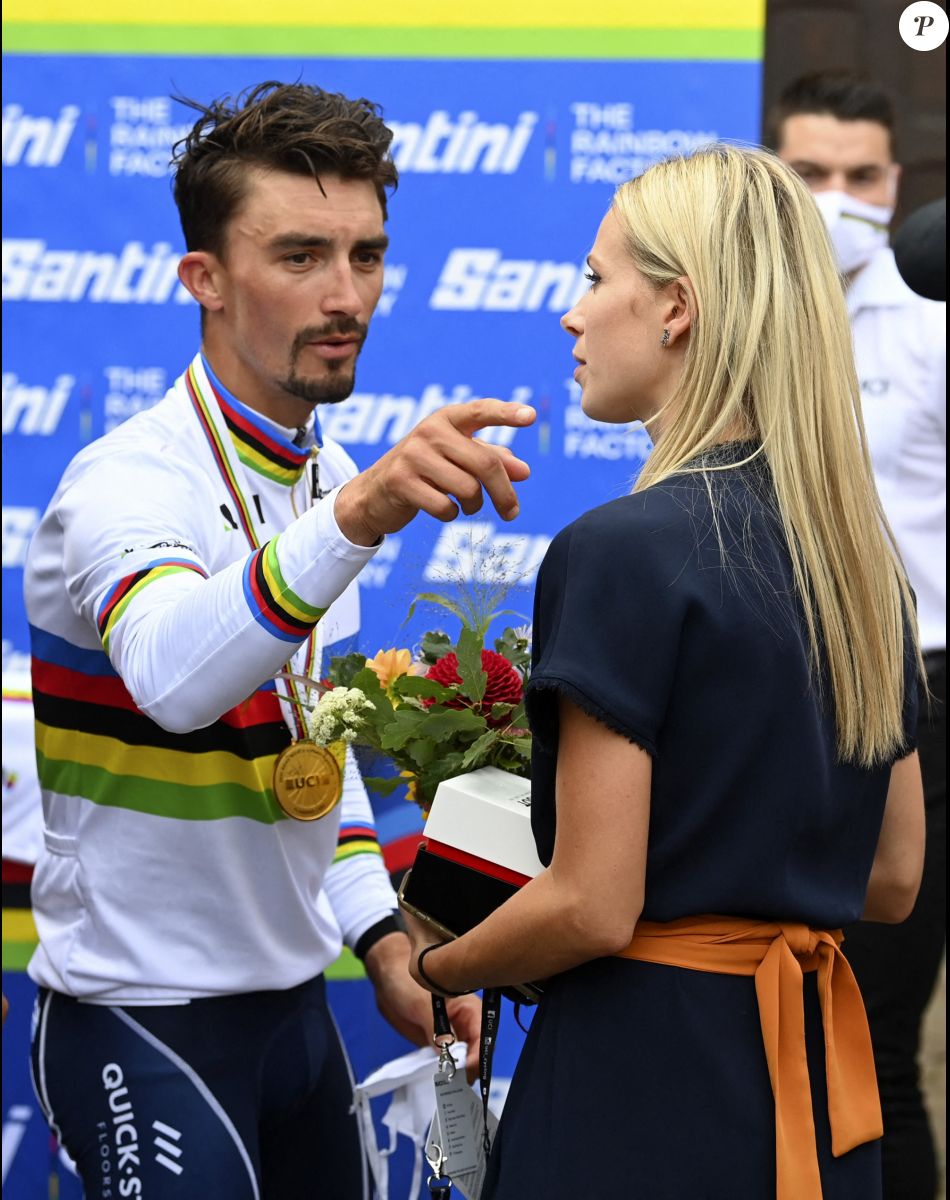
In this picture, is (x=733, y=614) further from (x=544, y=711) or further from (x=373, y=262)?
(x=373, y=262)

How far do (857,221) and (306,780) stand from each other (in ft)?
6.76

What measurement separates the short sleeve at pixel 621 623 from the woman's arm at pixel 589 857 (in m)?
0.03

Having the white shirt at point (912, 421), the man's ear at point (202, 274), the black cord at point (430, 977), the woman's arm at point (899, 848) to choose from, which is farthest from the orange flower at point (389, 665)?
the white shirt at point (912, 421)

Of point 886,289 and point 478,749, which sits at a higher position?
point 886,289

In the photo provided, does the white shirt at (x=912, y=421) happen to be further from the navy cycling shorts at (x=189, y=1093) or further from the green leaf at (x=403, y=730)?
the green leaf at (x=403, y=730)

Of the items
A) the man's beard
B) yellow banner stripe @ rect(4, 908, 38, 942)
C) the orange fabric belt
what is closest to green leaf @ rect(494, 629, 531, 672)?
the orange fabric belt

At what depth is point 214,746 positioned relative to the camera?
7.27 ft

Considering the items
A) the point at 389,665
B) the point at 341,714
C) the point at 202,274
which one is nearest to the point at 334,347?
the point at 202,274

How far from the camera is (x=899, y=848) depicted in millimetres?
1815

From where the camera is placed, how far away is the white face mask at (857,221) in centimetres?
356

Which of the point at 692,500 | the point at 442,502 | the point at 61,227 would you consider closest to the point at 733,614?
the point at 692,500

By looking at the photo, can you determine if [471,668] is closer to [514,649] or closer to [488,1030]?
[514,649]

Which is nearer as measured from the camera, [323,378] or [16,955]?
[323,378]

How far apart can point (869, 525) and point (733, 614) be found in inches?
8.6
